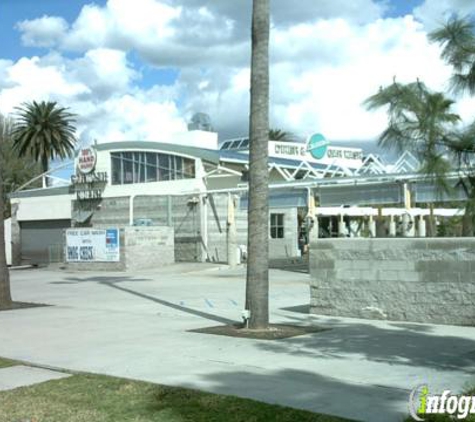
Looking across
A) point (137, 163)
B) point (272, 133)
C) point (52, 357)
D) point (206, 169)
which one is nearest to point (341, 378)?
point (52, 357)

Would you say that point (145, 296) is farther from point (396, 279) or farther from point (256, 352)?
point (256, 352)

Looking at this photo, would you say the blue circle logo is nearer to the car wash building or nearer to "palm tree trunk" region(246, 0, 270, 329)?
the car wash building

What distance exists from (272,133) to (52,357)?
237 ft

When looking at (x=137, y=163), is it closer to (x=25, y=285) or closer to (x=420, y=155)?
(x=25, y=285)

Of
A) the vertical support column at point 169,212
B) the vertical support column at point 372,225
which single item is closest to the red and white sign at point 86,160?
the vertical support column at point 169,212

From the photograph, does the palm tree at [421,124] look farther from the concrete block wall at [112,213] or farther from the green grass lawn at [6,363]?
the concrete block wall at [112,213]

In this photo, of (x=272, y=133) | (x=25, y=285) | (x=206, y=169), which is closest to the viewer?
(x=25, y=285)

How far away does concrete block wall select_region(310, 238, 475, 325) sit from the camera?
11930 millimetres

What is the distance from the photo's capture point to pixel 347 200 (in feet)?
93.5

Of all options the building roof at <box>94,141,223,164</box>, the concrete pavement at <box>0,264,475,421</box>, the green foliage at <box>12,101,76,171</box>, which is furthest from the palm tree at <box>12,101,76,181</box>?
the concrete pavement at <box>0,264,475,421</box>

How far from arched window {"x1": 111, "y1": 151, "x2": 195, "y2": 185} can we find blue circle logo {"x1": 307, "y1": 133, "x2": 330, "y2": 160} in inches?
298

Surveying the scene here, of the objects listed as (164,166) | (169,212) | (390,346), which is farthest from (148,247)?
(390,346)

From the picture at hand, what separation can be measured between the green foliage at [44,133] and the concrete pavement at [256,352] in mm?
45511

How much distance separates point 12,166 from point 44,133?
7364 millimetres
